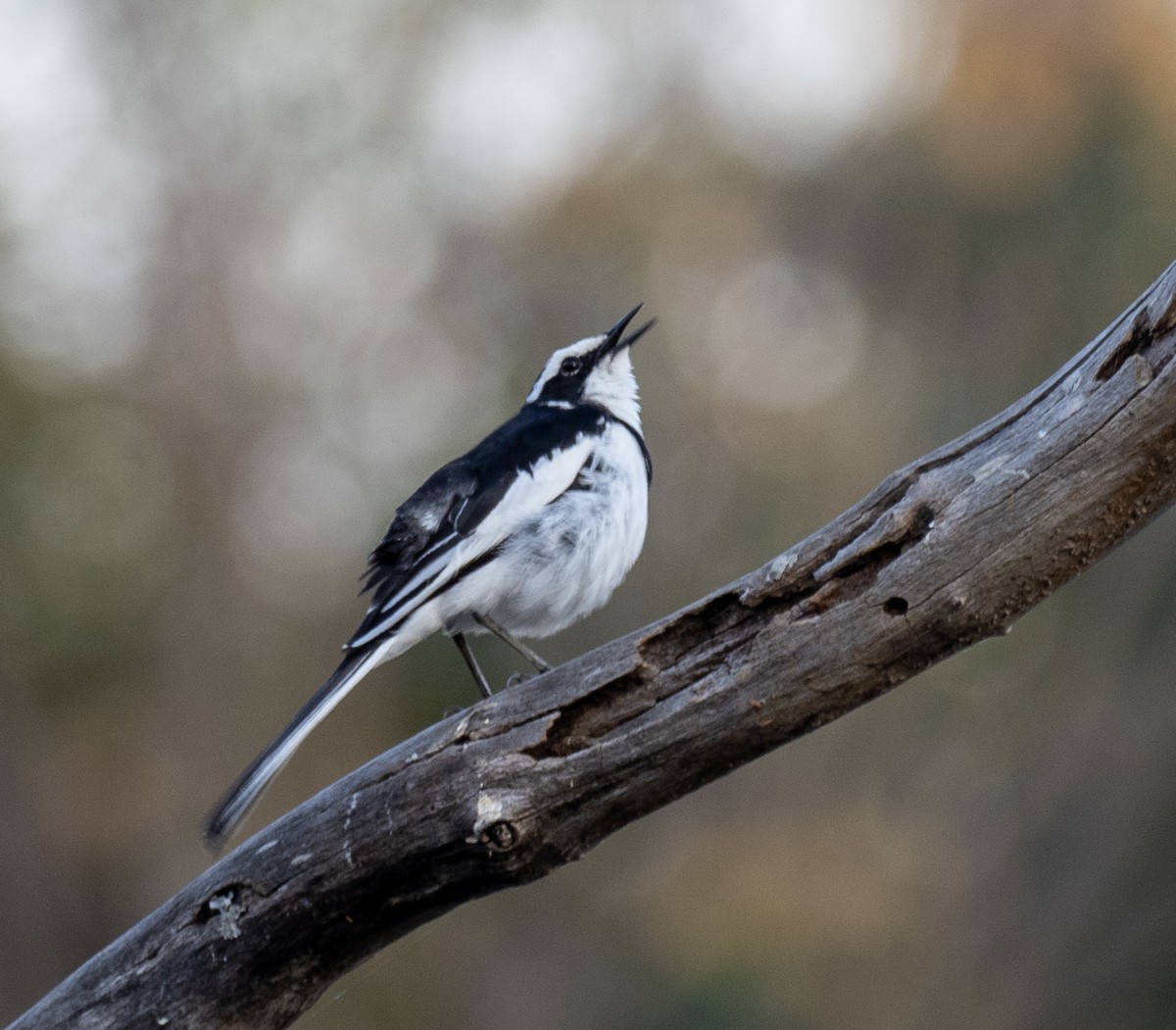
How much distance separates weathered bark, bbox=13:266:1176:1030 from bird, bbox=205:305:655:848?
2.68ft

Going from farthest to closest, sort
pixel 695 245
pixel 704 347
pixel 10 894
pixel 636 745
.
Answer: pixel 695 245 < pixel 704 347 < pixel 10 894 < pixel 636 745

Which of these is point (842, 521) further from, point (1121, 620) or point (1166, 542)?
point (1121, 620)

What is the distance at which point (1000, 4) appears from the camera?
1539 centimetres

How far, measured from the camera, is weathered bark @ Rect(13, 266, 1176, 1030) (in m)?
3.42

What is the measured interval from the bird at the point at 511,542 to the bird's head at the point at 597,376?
0.73m

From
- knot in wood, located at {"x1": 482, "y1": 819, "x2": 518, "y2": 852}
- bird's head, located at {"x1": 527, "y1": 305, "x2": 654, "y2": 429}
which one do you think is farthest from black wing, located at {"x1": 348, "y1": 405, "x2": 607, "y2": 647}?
knot in wood, located at {"x1": 482, "y1": 819, "x2": 518, "y2": 852}

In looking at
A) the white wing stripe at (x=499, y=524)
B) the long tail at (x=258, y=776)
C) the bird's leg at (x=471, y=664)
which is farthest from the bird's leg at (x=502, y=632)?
the long tail at (x=258, y=776)

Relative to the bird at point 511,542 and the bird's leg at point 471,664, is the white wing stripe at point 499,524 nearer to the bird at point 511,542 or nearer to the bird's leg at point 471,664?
the bird at point 511,542

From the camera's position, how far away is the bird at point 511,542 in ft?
15.2

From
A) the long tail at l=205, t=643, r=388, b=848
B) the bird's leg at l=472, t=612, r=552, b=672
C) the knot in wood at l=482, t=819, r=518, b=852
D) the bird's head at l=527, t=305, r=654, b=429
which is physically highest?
the bird's head at l=527, t=305, r=654, b=429

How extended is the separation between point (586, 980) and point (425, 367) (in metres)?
7.12

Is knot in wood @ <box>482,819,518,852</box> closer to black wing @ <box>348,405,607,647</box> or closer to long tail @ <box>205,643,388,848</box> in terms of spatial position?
long tail @ <box>205,643,388,848</box>

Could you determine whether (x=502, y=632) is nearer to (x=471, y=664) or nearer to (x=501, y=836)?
(x=471, y=664)

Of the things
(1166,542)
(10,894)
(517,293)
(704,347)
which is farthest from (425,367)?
(1166,542)
